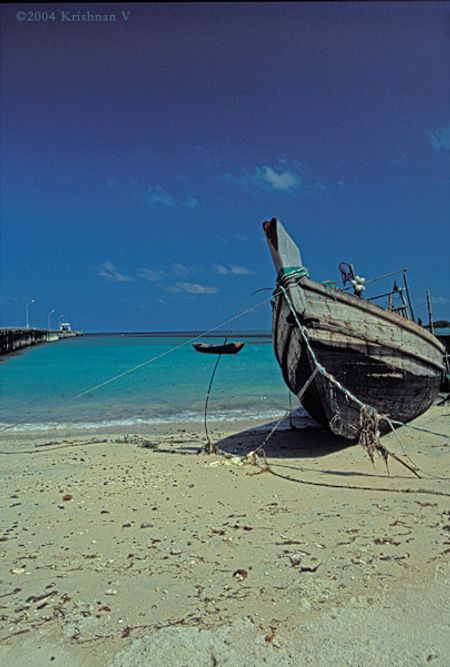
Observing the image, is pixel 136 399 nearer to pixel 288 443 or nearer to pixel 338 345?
pixel 288 443

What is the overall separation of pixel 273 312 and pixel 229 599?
5759 millimetres

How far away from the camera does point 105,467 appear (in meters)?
6.99

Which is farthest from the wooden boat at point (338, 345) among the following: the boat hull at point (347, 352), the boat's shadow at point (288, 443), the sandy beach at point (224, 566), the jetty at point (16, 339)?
the jetty at point (16, 339)

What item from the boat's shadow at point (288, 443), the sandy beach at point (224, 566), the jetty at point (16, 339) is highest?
the jetty at point (16, 339)

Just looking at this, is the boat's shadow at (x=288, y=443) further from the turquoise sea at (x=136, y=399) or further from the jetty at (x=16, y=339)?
the jetty at (x=16, y=339)

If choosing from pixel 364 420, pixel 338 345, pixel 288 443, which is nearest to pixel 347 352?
pixel 338 345

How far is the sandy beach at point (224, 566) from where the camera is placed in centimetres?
278

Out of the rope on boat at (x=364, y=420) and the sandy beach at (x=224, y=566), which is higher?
the rope on boat at (x=364, y=420)

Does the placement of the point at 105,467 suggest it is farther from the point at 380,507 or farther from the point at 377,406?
the point at 377,406

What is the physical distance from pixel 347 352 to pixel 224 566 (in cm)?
432

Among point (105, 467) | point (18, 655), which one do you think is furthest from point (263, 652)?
point (105, 467)

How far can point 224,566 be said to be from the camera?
A: 12.2ft

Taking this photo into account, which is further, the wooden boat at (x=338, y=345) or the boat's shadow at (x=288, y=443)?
the boat's shadow at (x=288, y=443)

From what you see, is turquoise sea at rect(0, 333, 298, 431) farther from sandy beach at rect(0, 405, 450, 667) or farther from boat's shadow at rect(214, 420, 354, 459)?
sandy beach at rect(0, 405, 450, 667)
